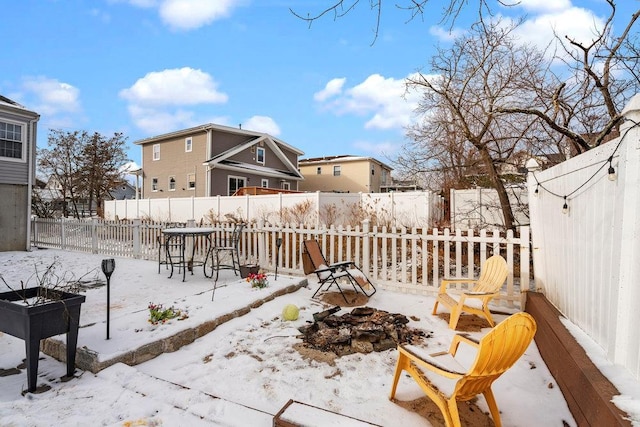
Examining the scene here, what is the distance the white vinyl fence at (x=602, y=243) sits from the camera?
1.76 m

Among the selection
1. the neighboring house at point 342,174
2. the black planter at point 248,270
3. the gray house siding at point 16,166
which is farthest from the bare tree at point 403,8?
the neighboring house at point 342,174

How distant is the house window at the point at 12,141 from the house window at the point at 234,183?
10750 millimetres

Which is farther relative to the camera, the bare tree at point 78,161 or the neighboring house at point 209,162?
the bare tree at point 78,161

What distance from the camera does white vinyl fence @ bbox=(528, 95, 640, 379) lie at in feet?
5.78

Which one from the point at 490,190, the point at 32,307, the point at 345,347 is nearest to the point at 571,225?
the point at 345,347

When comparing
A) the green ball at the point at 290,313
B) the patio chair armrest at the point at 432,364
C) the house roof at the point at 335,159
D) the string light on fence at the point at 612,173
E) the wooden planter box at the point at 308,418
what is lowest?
the green ball at the point at 290,313

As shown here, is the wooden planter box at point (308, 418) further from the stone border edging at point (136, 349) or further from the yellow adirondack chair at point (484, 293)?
the yellow adirondack chair at point (484, 293)

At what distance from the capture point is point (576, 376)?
2.06m

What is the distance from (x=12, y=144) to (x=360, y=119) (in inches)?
480

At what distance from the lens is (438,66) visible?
26.3ft

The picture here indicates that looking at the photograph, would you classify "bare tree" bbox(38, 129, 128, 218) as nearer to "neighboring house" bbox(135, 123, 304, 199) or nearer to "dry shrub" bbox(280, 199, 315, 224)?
"neighboring house" bbox(135, 123, 304, 199)

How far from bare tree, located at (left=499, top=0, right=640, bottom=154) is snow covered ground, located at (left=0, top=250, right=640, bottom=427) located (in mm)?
4405

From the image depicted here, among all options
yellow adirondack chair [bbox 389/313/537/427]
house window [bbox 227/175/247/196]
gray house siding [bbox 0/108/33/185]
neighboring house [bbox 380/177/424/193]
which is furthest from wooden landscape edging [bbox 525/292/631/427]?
house window [bbox 227/175/247/196]

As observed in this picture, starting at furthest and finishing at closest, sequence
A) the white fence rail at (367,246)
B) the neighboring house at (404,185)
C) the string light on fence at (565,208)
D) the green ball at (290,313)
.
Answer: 1. the neighboring house at (404,185)
2. the white fence rail at (367,246)
3. the green ball at (290,313)
4. the string light on fence at (565,208)
